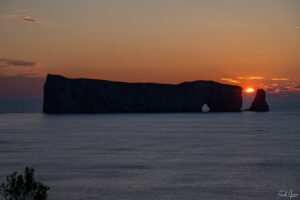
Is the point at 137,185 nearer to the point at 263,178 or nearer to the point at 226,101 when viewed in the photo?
the point at 263,178

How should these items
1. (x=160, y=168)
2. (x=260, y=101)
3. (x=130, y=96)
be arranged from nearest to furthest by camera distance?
(x=160, y=168) < (x=130, y=96) < (x=260, y=101)

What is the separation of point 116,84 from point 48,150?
311 ft

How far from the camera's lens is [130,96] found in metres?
160

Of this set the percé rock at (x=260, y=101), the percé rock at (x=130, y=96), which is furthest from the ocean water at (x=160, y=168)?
the percé rock at (x=260, y=101)

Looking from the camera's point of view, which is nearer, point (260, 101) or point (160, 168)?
point (160, 168)

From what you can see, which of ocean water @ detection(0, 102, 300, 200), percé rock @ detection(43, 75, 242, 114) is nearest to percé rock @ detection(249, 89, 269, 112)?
percé rock @ detection(43, 75, 242, 114)

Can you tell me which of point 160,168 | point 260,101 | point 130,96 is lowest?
point 160,168

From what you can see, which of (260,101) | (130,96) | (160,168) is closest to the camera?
(160,168)

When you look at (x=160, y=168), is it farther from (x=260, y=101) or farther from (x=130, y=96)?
(x=260, y=101)

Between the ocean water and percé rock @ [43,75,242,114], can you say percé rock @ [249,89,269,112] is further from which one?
the ocean water

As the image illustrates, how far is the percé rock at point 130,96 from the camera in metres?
153

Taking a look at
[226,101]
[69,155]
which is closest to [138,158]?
[69,155]

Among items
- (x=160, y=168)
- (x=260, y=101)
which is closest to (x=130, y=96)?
(x=260, y=101)

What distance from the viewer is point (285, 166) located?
46.6 meters
